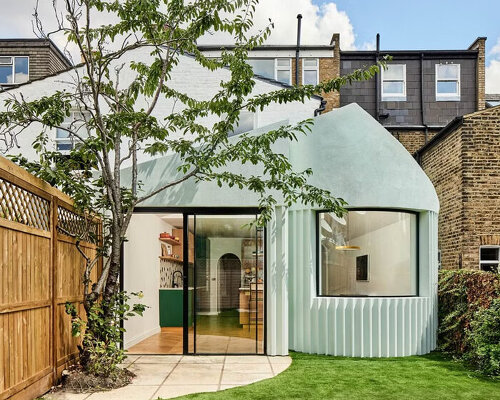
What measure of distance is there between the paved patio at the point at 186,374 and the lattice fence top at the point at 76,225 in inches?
77.3

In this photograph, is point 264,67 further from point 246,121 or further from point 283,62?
point 246,121

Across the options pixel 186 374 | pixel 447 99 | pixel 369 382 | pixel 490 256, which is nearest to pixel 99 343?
pixel 186 374

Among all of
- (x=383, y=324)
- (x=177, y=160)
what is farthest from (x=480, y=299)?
(x=177, y=160)

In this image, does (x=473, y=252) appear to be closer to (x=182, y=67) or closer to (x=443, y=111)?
(x=182, y=67)

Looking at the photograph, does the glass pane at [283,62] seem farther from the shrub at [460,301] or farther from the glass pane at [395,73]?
the shrub at [460,301]

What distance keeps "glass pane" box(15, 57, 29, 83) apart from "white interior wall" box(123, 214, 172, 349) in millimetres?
11613

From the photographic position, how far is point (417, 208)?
974 cm

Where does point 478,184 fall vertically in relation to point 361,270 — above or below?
above

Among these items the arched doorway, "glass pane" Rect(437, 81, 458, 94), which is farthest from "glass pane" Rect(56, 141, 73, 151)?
"glass pane" Rect(437, 81, 458, 94)

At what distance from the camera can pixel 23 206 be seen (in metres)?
5.89

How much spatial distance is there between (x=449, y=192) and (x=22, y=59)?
52.3 ft

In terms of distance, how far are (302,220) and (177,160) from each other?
7.65ft

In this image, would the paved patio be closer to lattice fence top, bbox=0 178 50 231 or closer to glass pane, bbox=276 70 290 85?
lattice fence top, bbox=0 178 50 231

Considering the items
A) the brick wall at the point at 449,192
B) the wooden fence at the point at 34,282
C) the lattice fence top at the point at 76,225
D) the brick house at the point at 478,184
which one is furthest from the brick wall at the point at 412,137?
the wooden fence at the point at 34,282
